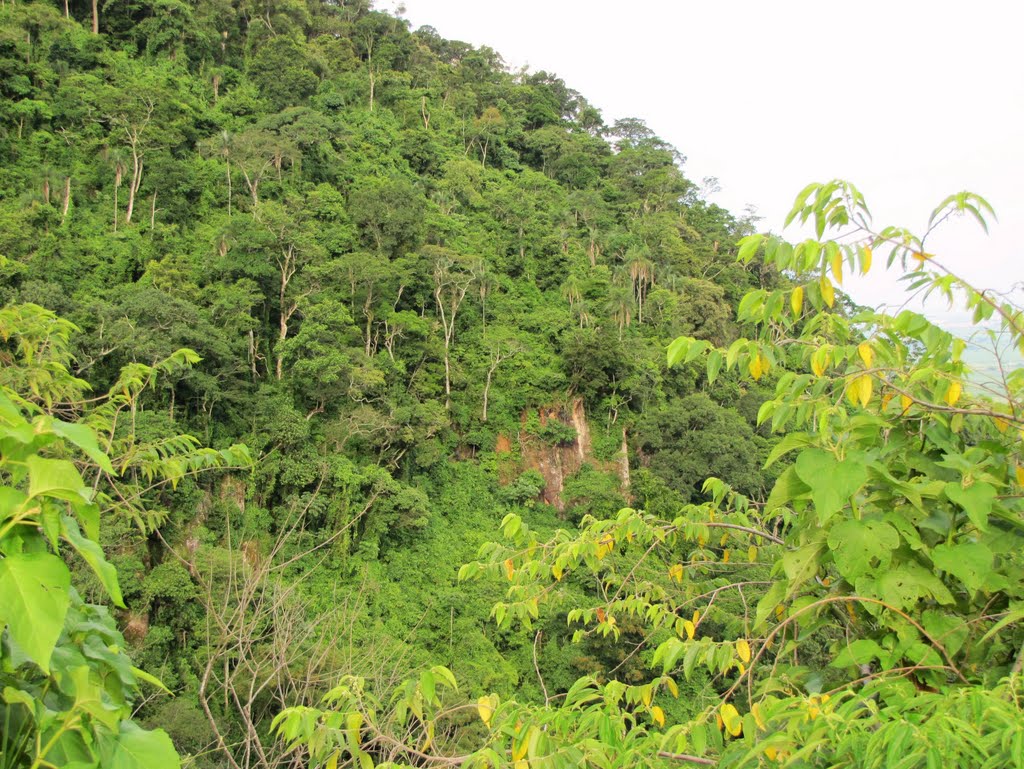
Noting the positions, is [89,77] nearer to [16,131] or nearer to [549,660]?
[16,131]

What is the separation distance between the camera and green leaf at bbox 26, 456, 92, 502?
0.68 m

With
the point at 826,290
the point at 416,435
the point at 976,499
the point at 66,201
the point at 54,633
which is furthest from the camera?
the point at 66,201

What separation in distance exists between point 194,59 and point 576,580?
2460cm

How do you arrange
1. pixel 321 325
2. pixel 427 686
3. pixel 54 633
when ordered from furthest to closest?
pixel 321 325 → pixel 427 686 → pixel 54 633

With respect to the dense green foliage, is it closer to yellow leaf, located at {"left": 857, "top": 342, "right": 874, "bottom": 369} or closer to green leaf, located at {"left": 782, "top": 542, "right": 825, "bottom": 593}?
green leaf, located at {"left": 782, "top": 542, "right": 825, "bottom": 593}

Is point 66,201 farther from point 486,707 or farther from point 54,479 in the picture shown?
point 54,479

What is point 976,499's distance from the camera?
113cm

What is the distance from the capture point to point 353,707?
1434 millimetres

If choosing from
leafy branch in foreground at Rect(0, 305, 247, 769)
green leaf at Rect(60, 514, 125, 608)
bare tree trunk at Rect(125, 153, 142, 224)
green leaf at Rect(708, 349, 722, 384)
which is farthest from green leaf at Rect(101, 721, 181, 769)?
bare tree trunk at Rect(125, 153, 142, 224)

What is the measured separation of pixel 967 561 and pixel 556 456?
58.7 ft

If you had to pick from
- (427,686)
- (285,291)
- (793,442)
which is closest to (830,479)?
(793,442)

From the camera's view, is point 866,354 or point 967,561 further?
point 866,354

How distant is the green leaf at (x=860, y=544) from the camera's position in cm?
118

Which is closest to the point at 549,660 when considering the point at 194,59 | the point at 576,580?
the point at 576,580
